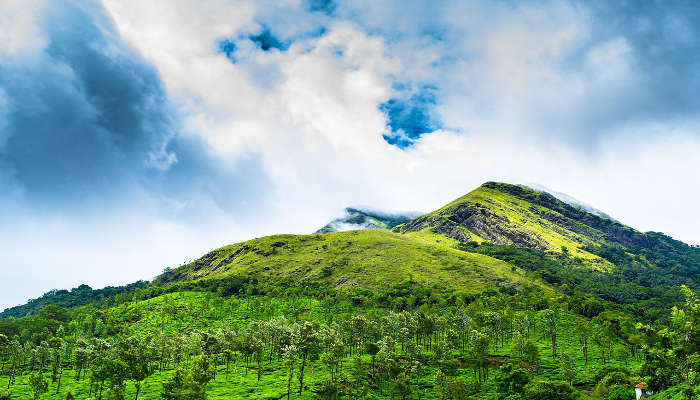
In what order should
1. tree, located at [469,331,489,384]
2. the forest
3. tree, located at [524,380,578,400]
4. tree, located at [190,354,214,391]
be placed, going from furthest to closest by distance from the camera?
1. tree, located at [469,331,489,384]
2. tree, located at [190,354,214,391]
3. tree, located at [524,380,578,400]
4. the forest

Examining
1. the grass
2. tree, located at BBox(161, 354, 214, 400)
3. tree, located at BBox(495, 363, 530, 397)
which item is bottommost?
the grass

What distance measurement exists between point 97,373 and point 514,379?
86.4 m

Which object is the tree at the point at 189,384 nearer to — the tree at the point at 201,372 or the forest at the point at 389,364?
the tree at the point at 201,372

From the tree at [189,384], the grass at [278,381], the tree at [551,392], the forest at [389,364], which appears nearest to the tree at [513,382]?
the forest at [389,364]

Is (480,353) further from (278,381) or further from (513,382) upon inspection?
(278,381)

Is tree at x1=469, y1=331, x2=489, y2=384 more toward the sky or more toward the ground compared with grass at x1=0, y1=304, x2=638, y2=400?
more toward the sky

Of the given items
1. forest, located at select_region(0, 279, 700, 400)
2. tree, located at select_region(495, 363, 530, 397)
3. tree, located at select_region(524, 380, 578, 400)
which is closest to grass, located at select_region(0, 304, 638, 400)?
forest, located at select_region(0, 279, 700, 400)

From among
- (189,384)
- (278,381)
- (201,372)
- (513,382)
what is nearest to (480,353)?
(513,382)

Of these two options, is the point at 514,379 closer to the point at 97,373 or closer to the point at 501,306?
the point at 97,373

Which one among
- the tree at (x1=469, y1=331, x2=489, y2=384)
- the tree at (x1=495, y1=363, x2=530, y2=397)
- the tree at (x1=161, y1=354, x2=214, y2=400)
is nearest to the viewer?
the tree at (x1=161, y1=354, x2=214, y2=400)

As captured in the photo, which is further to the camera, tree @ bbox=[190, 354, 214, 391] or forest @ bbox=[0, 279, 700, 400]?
tree @ bbox=[190, 354, 214, 391]

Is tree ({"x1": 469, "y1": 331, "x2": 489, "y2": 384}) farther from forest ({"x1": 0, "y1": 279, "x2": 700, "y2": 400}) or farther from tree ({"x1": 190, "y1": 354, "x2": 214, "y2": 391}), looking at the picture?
tree ({"x1": 190, "y1": 354, "x2": 214, "y2": 391})

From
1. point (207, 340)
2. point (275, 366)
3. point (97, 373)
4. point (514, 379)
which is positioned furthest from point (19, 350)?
point (514, 379)

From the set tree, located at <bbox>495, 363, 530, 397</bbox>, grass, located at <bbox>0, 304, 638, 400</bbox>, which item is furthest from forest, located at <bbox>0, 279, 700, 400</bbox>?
grass, located at <bbox>0, 304, 638, 400</bbox>
